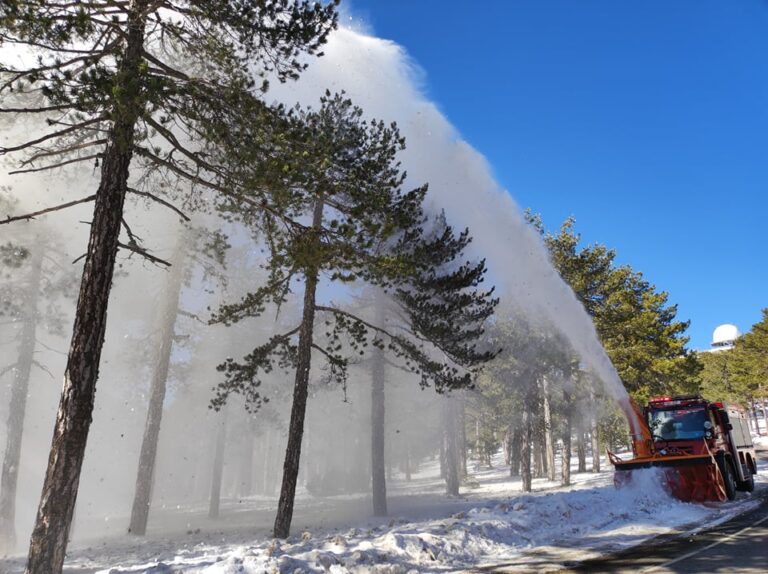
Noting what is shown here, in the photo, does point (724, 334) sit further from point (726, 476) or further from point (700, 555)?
point (700, 555)

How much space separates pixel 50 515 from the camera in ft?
21.4

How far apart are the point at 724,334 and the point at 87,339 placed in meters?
106

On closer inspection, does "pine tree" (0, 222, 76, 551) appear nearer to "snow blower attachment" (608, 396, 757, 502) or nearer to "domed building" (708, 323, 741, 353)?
"snow blower attachment" (608, 396, 757, 502)

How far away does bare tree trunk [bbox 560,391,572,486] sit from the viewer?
25.4 m

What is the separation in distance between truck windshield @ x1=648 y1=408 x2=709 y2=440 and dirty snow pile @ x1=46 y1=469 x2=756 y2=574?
189cm

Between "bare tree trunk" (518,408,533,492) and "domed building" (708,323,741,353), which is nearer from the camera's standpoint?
"bare tree trunk" (518,408,533,492)

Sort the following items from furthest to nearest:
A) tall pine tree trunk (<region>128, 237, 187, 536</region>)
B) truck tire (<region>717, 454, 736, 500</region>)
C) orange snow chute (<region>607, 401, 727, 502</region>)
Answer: tall pine tree trunk (<region>128, 237, 187, 536</region>)
truck tire (<region>717, 454, 736, 500</region>)
orange snow chute (<region>607, 401, 727, 502</region>)

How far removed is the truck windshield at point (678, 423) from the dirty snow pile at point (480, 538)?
1890 millimetres

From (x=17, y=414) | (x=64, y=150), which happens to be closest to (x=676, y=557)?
(x=64, y=150)

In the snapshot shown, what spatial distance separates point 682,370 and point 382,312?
21635 millimetres

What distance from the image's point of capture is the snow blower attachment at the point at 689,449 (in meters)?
13.4

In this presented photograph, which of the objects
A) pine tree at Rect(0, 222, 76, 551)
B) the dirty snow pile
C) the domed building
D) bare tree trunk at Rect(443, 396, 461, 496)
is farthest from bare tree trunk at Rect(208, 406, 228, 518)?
the domed building

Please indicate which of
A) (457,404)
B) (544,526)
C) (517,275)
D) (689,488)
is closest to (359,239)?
(544,526)

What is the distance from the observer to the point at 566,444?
2678cm
